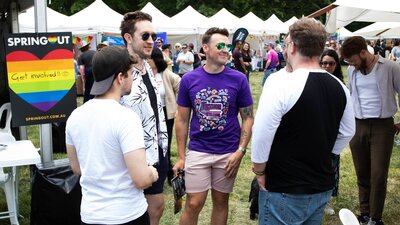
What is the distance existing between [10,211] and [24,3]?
3557mm

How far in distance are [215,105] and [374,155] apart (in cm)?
184

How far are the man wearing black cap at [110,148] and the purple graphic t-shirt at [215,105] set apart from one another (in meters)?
1.08

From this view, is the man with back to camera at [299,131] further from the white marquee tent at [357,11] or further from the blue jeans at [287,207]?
the white marquee tent at [357,11]

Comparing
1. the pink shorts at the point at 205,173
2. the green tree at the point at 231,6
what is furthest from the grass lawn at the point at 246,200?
the green tree at the point at 231,6

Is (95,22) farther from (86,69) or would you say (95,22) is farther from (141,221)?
(141,221)

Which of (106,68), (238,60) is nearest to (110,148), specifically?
(106,68)

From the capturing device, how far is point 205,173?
3.39m

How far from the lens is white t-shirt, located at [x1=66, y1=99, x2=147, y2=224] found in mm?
2109

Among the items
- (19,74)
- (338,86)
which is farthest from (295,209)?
(19,74)

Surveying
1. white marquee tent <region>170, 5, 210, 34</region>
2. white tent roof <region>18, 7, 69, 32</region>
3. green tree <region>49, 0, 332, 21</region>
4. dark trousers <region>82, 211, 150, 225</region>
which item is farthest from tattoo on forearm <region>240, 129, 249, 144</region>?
green tree <region>49, 0, 332, 21</region>

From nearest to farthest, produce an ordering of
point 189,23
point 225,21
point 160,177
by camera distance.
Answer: point 160,177 → point 189,23 → point 225,21

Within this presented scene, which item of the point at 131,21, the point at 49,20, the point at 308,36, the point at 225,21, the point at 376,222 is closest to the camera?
the point at 308,36

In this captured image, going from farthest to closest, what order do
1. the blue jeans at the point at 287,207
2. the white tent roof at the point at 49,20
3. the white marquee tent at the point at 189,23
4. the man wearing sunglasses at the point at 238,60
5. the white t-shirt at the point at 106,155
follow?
the white marquee tent at the point at 189,23
the man wearing sunglasses at the point at 238,60
the white tent roof at the point at 49,20
the blue jeans at the point at 287,207
the white t-shirt at the point at 106,155

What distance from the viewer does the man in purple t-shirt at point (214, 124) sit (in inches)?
131
